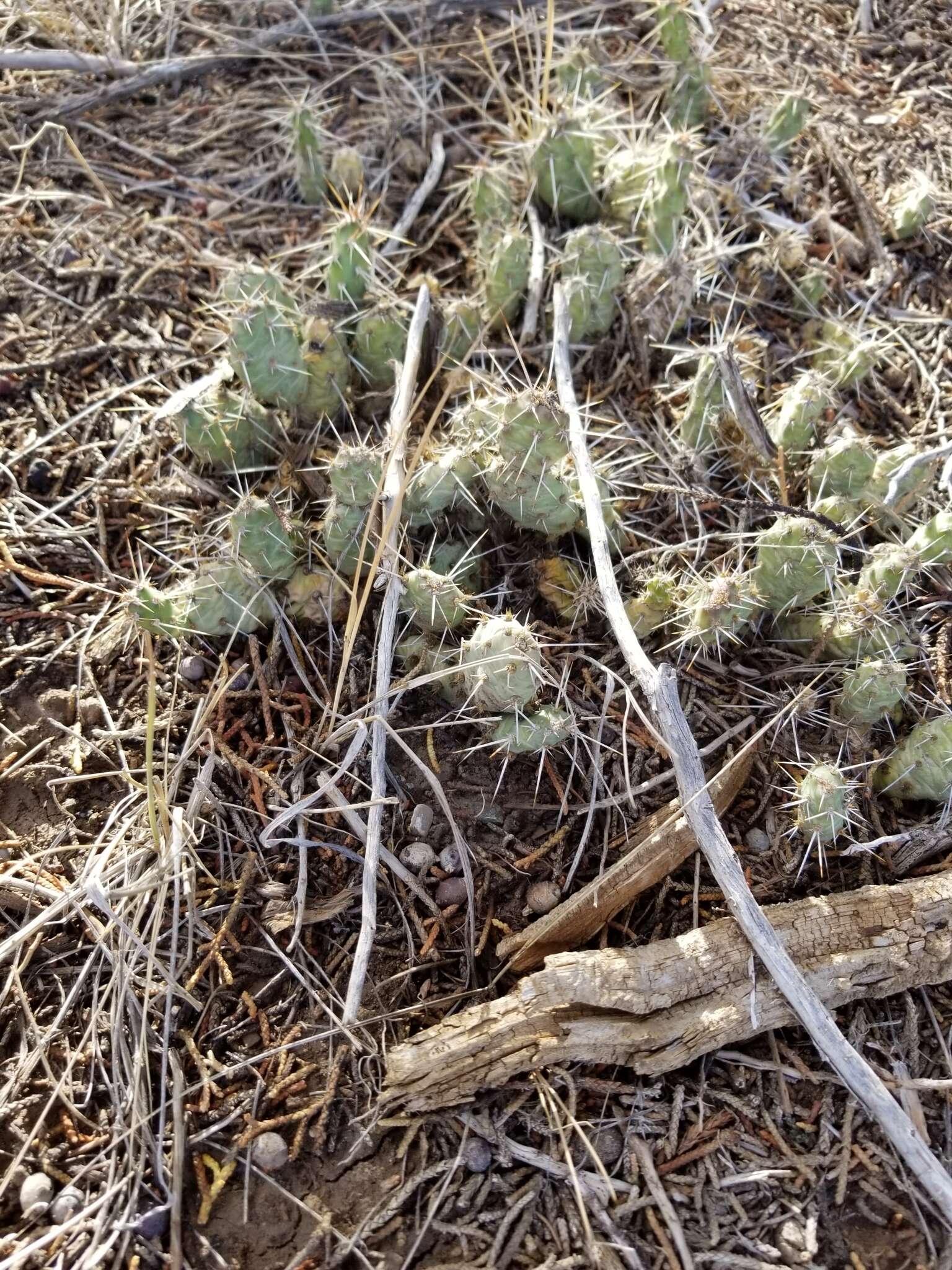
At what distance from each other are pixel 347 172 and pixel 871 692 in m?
2.37

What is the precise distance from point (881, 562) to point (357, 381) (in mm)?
1495

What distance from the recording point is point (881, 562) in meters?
2.26

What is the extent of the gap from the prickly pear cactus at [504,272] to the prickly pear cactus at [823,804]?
161 cm

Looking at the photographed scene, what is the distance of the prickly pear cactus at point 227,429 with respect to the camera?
8.21ft

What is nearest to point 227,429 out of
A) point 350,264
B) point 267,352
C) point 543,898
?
point 267,352

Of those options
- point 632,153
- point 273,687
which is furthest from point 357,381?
point 632,153

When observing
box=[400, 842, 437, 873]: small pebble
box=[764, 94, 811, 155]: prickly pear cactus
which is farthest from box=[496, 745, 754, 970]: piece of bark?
box=[764, 94, 811, 155]: prickly pear cactus

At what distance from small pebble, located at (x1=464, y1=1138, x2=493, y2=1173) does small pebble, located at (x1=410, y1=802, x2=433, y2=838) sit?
64cm

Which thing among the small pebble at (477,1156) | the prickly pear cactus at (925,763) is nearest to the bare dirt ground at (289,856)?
the small pebble at (477,1156)

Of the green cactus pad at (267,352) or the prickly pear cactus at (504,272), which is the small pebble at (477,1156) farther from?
the prickly pear cactus at (504,272)

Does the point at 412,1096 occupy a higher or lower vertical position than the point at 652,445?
lower

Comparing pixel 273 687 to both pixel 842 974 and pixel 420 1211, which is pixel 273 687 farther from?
pixel 842 974

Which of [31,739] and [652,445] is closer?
[31,739]

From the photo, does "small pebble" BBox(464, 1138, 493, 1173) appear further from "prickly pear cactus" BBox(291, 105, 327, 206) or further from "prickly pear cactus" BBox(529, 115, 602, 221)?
"prickly pear cactus" BBox(291, 105, 327, 206)
